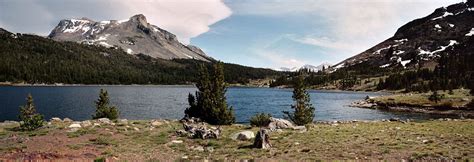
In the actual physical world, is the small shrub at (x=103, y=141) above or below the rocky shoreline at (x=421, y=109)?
above

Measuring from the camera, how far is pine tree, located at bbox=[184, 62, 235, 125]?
4412cm

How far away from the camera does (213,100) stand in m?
44.8

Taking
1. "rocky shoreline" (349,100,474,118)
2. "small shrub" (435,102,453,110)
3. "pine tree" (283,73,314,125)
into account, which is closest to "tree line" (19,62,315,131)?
"pine tree" (283,73,314,125)

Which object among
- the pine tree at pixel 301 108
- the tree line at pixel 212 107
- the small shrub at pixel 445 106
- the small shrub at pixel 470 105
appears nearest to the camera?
the tree line at pixel 212 107

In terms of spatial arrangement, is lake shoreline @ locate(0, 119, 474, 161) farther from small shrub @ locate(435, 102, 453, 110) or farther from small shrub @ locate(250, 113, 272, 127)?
small shrub @ locate(435, 102, 453, 110)

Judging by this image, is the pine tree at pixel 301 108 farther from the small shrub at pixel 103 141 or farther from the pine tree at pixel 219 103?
the small shrub at pixel 103 141

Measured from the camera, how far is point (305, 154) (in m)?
22.9

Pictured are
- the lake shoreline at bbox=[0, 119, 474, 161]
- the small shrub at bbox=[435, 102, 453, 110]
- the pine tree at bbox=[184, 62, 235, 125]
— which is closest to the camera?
the lake shoreline at bbox=[0, 119, 474, 161]

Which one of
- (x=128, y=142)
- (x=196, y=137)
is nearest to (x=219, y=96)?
(x=196, y=137)

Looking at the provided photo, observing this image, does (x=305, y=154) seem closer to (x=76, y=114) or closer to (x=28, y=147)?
(x=28, y=147)

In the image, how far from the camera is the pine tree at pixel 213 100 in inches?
1737

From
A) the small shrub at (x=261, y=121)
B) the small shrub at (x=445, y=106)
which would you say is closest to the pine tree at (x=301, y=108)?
the small shrub at (x=261, y=121)

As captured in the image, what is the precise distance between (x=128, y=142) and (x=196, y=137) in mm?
5501

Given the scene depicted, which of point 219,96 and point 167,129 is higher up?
point 219,96
